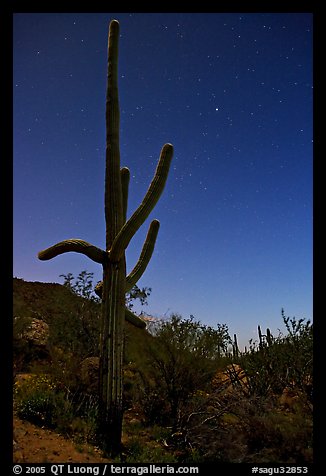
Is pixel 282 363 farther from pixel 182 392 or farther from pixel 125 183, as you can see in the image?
pixel 125 183

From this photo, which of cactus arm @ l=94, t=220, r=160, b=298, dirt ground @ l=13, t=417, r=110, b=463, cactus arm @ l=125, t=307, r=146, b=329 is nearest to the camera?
dirt ground @ l=13, t=417, r=110, b=463

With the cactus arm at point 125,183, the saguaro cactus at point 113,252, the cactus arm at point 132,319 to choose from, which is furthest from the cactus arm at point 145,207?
the cactus arm at point 132,319

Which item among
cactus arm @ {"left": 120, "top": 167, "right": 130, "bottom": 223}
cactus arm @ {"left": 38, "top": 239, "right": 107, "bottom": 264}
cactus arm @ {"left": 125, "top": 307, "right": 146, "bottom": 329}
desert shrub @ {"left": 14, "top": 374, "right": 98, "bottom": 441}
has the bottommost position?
desert shrub @ {"left": 14, "top": 374, "right": 98, "bottom": 441}

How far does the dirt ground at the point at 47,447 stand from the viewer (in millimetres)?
4547

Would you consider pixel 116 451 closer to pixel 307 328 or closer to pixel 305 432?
pixel 305 432

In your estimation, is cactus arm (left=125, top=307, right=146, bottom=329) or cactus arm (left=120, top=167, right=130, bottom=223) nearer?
cactus arm (left=120, top=167, right=130, bottom=223)

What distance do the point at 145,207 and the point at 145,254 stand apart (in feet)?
5.50

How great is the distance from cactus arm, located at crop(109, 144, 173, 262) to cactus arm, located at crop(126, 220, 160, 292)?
3.63 feet

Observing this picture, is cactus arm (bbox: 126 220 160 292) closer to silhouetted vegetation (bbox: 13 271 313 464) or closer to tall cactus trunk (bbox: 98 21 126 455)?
tall cactus trunk (bbox: 98 21 126 455)

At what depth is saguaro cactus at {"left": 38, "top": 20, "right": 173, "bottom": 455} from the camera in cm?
570

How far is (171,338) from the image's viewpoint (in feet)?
25.8

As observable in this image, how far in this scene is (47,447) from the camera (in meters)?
5.00

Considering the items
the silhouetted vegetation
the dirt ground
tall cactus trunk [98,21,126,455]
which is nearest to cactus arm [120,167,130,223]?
tall cactus trunk [98,21,126,455]
